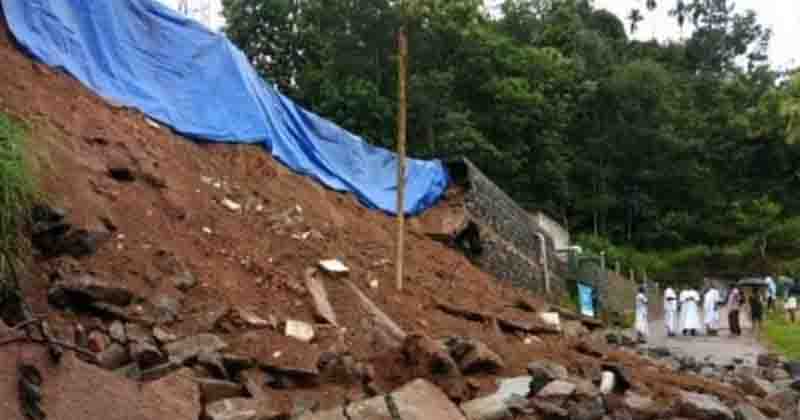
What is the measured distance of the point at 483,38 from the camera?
112ft

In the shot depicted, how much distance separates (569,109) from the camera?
38.9 metres

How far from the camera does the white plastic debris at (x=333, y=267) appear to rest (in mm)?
9203

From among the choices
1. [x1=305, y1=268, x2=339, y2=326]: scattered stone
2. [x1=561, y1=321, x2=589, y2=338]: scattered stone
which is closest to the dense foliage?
[x1=561, y1=321, x2=589, y2=338]: scattered stone

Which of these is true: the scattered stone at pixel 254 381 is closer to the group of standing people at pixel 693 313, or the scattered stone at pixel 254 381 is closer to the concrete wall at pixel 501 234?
the concrete wall at pixel 501 234

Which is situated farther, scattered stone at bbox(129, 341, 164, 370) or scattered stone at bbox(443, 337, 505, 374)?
scattered stone at bbox(443, 337, 505, 374)

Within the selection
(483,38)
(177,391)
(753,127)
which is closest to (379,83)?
(483,38)

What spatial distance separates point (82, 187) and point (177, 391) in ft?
10.6

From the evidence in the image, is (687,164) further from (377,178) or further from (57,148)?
(57,148)

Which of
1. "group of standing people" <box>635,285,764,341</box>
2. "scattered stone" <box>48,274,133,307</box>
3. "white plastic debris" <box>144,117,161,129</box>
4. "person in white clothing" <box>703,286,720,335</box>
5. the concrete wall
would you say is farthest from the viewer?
"person in white clothing" <box>703,286,720,335</box>

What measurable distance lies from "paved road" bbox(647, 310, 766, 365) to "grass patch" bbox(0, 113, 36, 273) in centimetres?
1160

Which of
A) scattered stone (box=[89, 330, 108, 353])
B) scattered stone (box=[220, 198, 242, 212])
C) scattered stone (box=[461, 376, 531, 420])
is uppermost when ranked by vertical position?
scattered stone (box=[220, 198, 242, 212])

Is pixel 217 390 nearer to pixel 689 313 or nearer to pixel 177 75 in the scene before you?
pixel 177 75

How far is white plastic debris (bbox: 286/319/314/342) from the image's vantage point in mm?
7438

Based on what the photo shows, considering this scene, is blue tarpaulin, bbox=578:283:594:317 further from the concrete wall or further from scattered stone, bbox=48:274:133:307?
scattered stone, bbox=48:274:133:307
